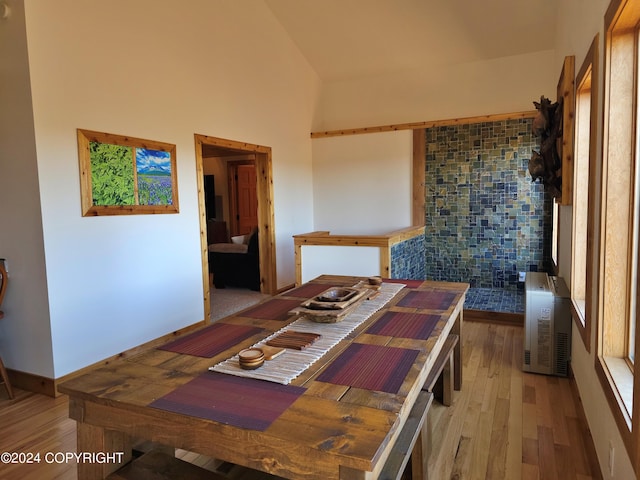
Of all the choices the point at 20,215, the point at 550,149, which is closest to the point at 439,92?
the point at 550,149

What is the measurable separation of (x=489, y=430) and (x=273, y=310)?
4.66 ft

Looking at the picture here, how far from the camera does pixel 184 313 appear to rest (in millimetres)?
4223

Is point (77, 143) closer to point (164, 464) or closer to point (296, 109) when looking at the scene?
point (164, 464)

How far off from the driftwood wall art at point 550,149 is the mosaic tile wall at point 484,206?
1.83m

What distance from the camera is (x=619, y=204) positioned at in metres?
1.85

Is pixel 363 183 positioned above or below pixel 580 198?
above

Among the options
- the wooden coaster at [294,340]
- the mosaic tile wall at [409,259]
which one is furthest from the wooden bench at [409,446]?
the mosaic tile wall at [409,259]

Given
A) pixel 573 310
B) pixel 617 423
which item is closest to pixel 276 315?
pixel 617 423

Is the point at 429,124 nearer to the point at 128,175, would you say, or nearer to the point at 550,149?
the point at 550,149

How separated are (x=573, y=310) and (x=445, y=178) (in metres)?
3.20

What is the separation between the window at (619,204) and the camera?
5.87 feet

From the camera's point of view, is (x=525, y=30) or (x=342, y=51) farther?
(x=342, y=51)

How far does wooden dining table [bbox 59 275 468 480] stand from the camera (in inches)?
40.4

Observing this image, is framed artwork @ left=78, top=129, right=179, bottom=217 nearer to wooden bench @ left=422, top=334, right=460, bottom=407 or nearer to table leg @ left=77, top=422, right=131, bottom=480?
table leg @ left=77, top=422, right=131, bottom=480
